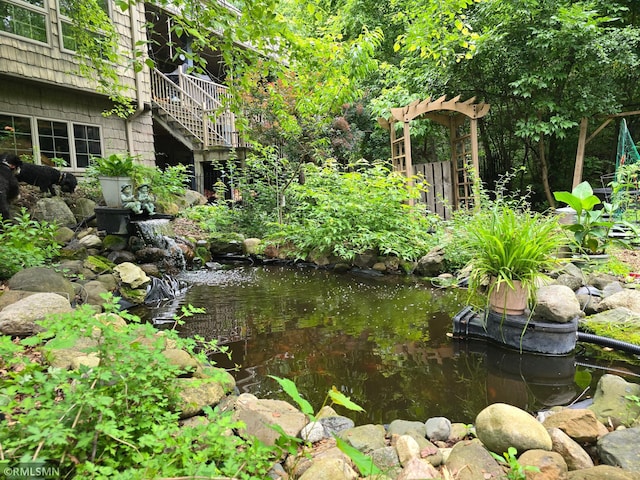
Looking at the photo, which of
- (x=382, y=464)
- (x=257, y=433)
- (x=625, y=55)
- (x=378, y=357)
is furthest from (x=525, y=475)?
(x=625, y=55)

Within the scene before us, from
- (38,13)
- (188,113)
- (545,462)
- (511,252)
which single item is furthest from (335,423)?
(188,113)

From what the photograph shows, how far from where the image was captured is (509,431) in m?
1.47

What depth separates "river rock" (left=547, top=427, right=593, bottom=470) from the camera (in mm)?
1396

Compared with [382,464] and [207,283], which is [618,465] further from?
[207,283]

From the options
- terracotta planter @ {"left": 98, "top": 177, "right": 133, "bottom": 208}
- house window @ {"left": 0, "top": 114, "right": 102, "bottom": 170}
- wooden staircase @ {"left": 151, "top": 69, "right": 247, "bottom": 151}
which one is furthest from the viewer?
wooden staircase @ {"left": 151, "top": 69, "right": 247, "bottom": 151}

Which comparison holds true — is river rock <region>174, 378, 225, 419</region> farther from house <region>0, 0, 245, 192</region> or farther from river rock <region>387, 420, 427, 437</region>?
house <region>0, 0, 245, 192</region>

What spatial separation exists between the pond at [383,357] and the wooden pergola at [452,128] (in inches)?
132

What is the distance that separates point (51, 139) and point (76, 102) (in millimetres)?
972

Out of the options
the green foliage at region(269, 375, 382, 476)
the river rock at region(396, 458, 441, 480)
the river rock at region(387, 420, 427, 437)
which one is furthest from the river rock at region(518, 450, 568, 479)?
the green foliage at region(269, 375, 382, 476)

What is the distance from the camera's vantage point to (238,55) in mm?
3211

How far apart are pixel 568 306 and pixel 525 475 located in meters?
1.62

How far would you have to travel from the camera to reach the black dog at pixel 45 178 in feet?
19.2

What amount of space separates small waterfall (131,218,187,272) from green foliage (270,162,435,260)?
1.55m

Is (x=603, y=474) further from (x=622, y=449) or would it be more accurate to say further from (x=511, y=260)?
(x=511, y=260)
